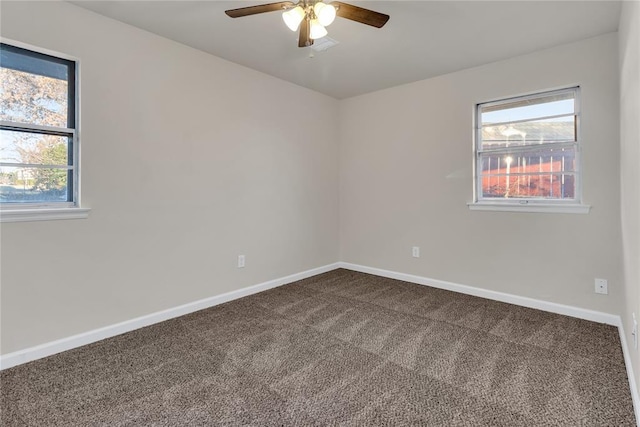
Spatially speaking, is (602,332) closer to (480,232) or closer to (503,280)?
(503,280)

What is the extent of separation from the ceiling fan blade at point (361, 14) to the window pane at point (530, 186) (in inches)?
86.7

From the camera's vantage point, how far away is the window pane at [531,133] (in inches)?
116

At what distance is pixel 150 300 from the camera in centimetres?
274

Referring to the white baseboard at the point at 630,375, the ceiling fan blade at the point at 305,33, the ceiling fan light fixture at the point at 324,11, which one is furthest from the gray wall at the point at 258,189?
the ceiling fan light fixture at the point at 324,11

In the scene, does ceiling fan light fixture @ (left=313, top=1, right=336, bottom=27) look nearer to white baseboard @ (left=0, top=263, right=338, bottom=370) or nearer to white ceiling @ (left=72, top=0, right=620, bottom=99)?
white ceiling @ (left=72, top=0, right=620, bottom=99)

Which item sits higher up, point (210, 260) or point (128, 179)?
point (128, 179)

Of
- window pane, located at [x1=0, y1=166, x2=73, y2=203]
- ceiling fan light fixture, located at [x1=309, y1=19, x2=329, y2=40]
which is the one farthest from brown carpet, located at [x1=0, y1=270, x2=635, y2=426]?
ceiling fan light fixture, located at [x1=309, y1=19, x2=329, y2=40]

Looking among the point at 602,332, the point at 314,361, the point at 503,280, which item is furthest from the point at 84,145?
the point at 602,332

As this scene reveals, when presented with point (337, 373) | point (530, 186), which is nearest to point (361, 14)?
point (337, 373)

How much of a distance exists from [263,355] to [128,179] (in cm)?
173

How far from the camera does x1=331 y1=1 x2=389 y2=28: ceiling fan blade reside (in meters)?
1.87

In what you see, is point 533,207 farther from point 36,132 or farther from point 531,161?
point 36,132

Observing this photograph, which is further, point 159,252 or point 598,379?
point 159,252

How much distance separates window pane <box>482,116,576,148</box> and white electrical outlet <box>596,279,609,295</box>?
4.13ft
